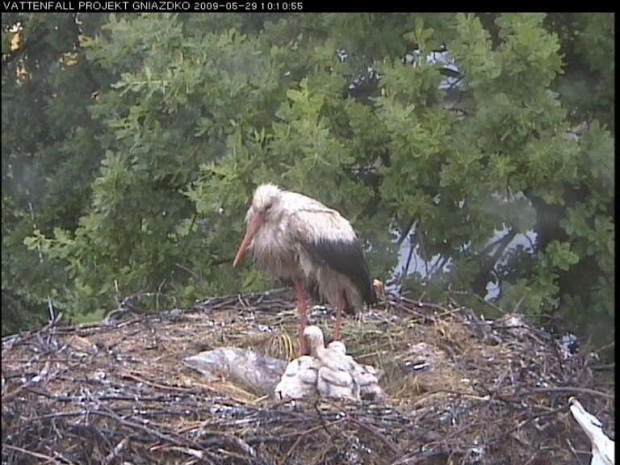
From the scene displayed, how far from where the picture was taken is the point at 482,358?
2551mm

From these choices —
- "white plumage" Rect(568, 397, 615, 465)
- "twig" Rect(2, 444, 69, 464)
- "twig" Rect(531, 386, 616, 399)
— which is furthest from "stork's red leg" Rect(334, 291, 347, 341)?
"twig" Rect(2, 444, 69, 464)

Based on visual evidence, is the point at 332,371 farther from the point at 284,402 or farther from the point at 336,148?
the point at 336,148

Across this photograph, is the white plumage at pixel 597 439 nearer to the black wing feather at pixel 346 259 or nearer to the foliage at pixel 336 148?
the black wing feather at pixel 346 259

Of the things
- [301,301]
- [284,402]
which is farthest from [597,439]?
[301,301]

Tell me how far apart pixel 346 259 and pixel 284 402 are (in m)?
0.55

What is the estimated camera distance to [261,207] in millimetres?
2643

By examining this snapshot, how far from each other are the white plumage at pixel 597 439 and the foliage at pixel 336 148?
866mm

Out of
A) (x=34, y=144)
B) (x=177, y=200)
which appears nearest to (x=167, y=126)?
(x=177, y=200)

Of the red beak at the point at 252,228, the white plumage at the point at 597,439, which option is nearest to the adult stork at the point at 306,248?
the red beak at the point at 252,228

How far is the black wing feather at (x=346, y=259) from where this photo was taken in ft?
8.30

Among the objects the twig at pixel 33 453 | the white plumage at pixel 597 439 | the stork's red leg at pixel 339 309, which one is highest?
the twig at pixel 33 453

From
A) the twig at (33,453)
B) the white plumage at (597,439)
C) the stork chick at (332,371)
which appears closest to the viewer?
the twig at (33,453)

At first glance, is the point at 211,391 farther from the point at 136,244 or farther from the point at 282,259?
the point at 136,244

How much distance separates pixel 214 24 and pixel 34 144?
1.88 ft
